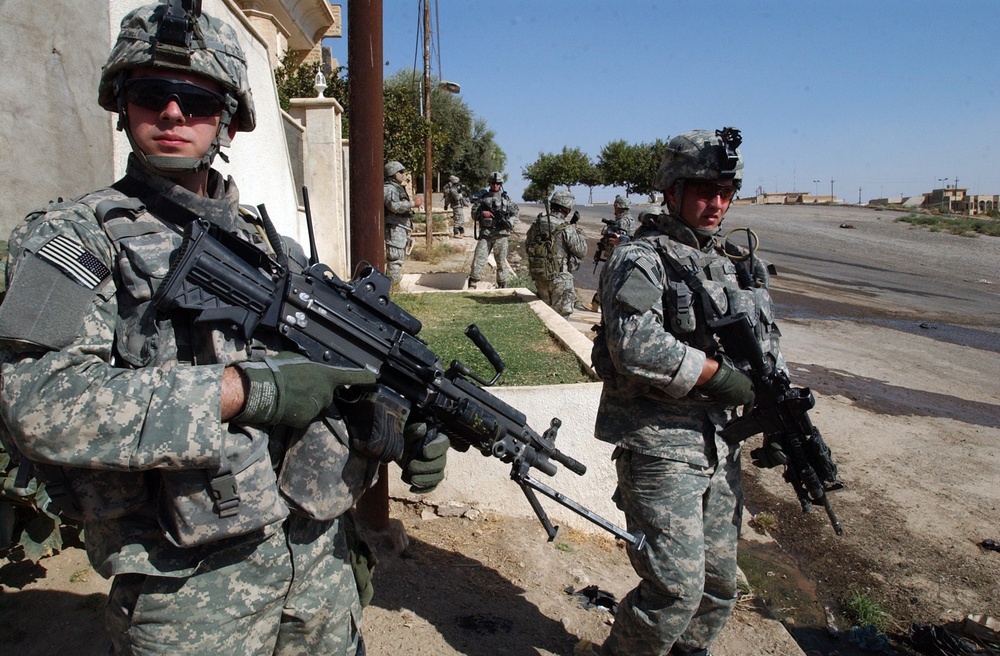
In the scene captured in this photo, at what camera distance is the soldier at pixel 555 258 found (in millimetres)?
9797

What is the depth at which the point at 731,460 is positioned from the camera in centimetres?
273

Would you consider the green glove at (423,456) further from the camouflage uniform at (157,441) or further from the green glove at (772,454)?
the green glove at (772,454)

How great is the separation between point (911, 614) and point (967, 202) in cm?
4659

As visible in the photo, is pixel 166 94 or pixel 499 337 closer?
pixel 166 94

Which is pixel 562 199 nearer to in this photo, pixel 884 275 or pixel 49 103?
pixel 49 103

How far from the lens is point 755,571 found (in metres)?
4.00

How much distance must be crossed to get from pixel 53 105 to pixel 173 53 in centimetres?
275

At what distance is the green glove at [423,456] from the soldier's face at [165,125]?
962 millimetres

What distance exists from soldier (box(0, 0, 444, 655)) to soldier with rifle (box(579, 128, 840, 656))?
122 cm

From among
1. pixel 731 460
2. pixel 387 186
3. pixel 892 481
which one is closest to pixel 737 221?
pixel 387 186

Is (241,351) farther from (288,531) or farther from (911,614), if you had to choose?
(911,614)

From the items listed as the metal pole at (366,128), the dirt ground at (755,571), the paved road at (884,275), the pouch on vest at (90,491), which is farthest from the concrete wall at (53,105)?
the paved road at (884,275)

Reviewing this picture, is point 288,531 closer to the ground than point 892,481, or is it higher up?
higher up

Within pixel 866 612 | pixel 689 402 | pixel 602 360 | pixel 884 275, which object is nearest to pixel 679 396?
pixel 689 402
